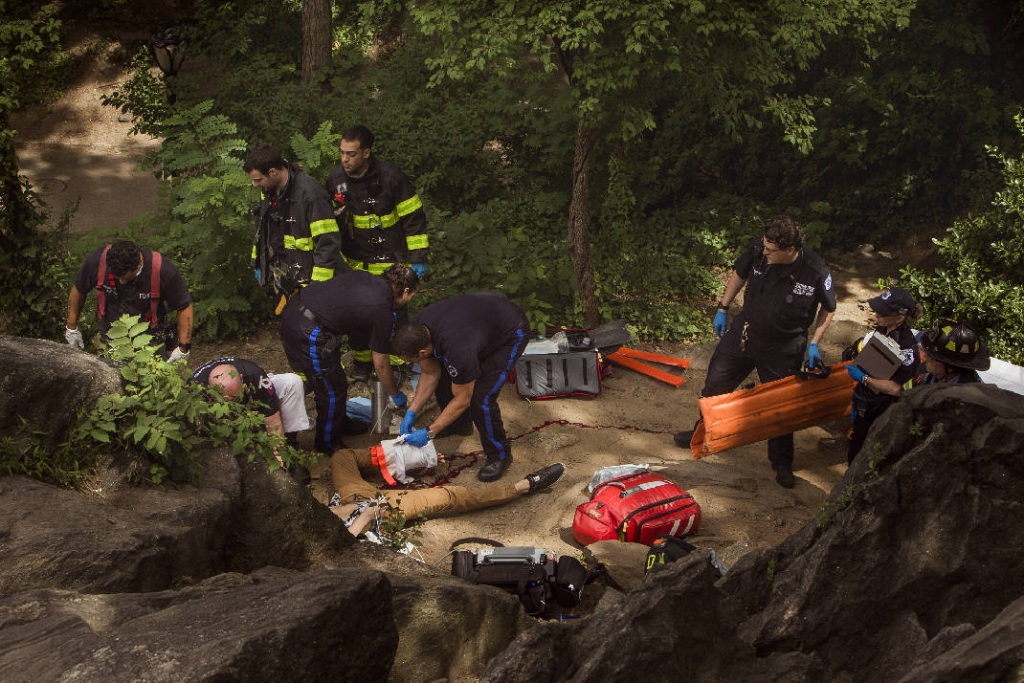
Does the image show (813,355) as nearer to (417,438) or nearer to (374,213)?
(417,438)

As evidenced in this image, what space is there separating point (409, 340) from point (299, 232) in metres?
1.86

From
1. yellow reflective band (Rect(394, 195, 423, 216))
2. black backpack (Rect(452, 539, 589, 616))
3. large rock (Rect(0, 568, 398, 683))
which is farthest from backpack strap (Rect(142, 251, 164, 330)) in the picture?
large rock (Rect(0, 568, 398, 683))

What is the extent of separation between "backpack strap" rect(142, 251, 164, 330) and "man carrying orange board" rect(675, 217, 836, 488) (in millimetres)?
4200

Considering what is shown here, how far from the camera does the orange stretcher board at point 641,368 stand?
345 inches

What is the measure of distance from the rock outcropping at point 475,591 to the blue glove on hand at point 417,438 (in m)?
1.47

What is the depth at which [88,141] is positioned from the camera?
587 inches

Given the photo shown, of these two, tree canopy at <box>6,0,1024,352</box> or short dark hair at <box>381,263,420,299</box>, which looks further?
tree canopy at <box>6,0,1024,352</box>

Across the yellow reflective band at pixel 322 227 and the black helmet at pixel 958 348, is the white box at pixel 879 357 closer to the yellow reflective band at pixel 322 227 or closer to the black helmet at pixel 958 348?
the black helmet at pixel 958 348

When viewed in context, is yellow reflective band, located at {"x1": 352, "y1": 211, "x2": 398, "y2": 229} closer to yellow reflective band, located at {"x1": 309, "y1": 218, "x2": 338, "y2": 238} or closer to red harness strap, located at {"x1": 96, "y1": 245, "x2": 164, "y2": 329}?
yellow reflective band, located at {"x1": 309, "y1": 218, "x2": 338, "y2": 238}

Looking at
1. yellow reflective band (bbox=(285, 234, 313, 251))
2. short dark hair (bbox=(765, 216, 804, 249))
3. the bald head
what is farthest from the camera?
yellow reflective band (bbox=(285, 234, 313, 251))

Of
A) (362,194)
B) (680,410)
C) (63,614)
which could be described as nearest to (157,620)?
(63,614)

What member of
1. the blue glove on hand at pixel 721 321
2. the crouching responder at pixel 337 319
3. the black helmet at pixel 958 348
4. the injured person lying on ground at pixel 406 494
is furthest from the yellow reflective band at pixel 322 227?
the black helmet at pixel 958 348

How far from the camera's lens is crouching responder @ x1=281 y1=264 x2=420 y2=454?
658cm

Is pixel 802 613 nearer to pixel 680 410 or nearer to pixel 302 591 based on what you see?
pixel 302 591
